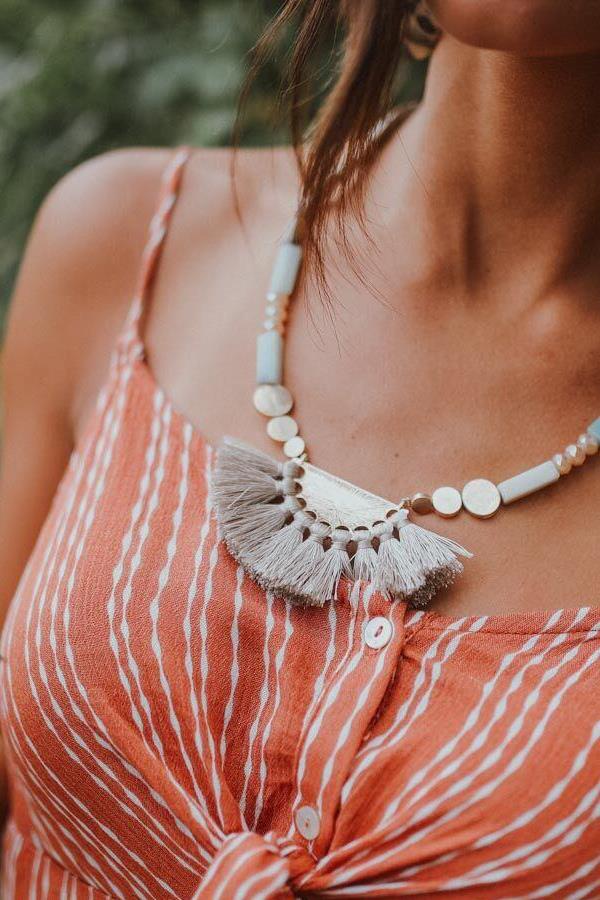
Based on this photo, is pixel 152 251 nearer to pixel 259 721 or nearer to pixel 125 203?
pixel 125 203

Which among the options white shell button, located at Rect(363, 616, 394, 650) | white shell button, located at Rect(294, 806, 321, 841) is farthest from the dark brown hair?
white shell button, located at Rect(294, 806, 321, 841)

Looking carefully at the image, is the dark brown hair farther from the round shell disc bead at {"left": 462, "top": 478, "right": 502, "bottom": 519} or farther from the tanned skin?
the round shell disc bead at {"left": 462, "top": 478, "right": 502, "bottom": 519}

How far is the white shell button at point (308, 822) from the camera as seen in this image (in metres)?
0.90

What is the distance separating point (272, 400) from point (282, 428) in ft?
0.12

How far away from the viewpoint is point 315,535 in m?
0.98

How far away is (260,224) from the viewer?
1220 millimetres

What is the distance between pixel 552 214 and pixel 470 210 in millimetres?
93

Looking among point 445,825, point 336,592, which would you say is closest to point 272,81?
point 336,592

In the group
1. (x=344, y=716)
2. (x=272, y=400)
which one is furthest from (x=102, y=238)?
(x=344, y=716)

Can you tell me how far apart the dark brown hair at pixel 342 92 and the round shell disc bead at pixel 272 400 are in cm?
13

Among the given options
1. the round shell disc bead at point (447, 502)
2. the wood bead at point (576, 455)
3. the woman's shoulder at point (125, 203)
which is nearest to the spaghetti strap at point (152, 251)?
the woman's shoulder at point (125, 203)

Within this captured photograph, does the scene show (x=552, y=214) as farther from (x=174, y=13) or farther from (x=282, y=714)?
(x=174, y=13)

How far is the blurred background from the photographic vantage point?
1690 millimetres

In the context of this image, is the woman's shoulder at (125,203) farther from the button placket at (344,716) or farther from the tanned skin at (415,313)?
the button placket at (344,716)
